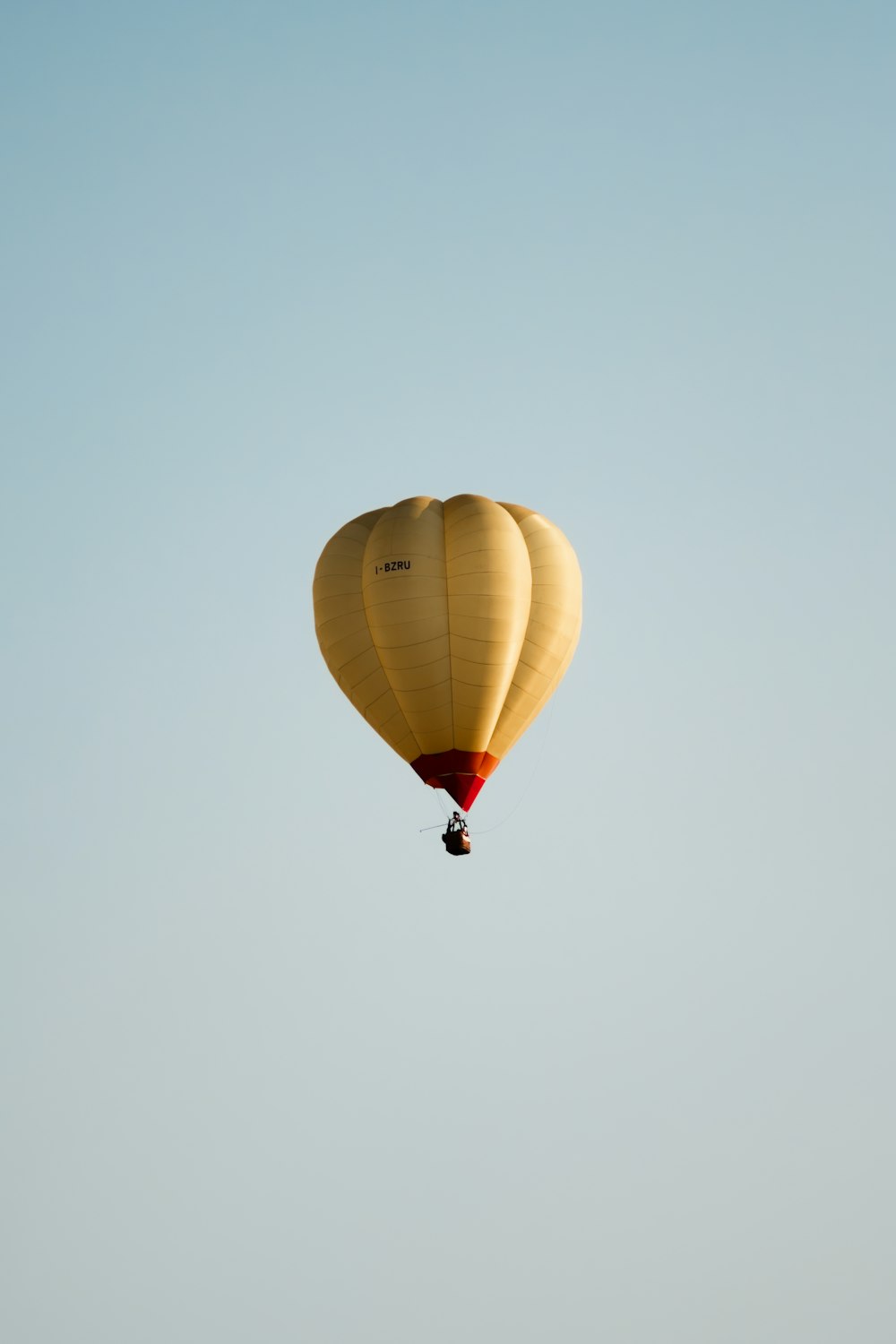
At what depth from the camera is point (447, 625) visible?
59.4 metres

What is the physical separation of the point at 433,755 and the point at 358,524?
6361 mm

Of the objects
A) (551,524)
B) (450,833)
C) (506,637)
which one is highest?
(551,524)

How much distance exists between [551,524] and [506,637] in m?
4.24

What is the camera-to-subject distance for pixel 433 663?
A: 195 ft

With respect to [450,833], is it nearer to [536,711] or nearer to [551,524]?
[536,711]

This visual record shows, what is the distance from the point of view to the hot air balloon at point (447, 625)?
195 feet

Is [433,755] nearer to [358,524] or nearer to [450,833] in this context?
[450,833]

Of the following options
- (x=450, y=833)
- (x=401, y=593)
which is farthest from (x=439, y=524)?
(x=450, y=833)

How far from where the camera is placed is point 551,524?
62.6 metres

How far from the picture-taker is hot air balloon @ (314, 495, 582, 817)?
5944 centimetres

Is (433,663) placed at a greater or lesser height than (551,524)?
lesser

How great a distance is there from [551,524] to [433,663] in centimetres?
575

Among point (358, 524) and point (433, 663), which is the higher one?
point (358, 524)

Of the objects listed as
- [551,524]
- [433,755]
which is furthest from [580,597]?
[433,755]
